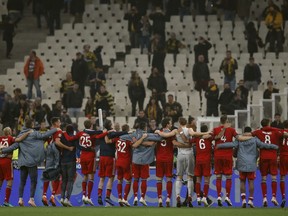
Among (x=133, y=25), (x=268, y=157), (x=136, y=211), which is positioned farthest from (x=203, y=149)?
(x=133, y=25)

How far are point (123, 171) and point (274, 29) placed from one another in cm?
1295

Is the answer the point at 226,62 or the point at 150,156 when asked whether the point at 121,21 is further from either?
the point at 150,156

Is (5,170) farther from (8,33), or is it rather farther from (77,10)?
(77,10)

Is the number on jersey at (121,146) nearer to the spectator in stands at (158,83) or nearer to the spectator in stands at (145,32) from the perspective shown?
the spectator in stands at (158,83)

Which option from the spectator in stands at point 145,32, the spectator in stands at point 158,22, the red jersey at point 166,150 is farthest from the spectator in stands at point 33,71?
the red jersey at point 166,150

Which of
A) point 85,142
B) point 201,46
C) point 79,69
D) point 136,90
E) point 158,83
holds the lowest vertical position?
point 85,142

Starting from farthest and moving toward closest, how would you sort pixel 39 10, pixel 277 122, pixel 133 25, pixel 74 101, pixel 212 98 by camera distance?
pixel 39 10 → pixel 133 25 → pixel 74 101 → pixel 212 98 → pixel 277 122

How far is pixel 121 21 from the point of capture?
45344 mm

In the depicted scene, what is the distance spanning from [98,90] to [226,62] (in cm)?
409

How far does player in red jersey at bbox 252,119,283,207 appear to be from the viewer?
101 feet

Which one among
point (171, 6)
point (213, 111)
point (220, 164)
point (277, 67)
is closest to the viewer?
point (220, 164)

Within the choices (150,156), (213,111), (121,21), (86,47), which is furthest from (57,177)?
(121,21)

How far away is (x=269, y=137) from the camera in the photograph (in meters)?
30.9

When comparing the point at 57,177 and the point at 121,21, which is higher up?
the point at 121,21
